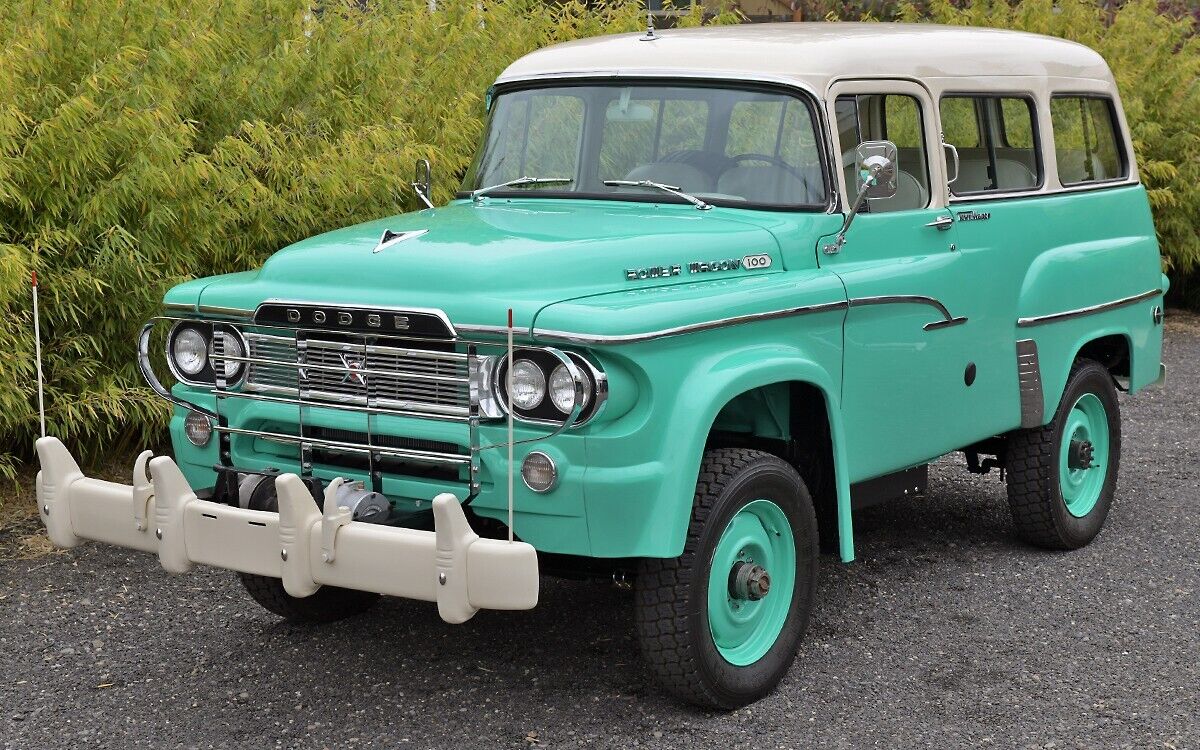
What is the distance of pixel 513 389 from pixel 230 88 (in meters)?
4.14

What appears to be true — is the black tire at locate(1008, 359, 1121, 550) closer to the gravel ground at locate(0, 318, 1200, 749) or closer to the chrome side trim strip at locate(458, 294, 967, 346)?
the gravel ground at locate(0, 318, 1200, 749)

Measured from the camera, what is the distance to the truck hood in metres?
4.11

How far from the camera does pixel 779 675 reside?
4582 millimetres

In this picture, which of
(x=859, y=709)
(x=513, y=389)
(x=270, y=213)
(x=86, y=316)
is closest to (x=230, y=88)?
(x=270, y=213)

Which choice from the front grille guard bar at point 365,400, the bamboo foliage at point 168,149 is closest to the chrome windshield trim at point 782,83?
the front grille guard bar at point 365,400

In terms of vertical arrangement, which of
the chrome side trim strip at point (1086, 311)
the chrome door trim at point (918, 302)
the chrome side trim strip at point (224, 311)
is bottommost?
the chrome side trim strip at point (1086, 311)

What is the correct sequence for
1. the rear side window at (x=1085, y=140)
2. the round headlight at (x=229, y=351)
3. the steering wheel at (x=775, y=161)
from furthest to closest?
the rear side window at (x=1085, y=140)
the steering wheel at (x=775, y=161)
the round headlight at (x=229, y=351)

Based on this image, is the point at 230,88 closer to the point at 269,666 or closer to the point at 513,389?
the point at 269,666

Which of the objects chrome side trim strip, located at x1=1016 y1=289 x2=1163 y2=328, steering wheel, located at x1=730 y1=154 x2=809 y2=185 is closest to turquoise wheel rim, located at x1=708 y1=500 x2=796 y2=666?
steering wheel, located at x1=730 y1=154 x2=809 y2=185

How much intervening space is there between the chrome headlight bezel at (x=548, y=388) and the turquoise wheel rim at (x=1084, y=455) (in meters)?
3.02

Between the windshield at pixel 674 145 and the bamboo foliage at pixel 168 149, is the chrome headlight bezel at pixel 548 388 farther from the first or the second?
the bamboo foliage at pixel 168 149

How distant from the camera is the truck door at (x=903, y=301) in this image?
4.88 m

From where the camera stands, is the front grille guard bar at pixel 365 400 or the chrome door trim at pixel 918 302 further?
the chrome door trim at pixel 918 302

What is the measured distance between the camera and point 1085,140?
6.50 m
